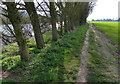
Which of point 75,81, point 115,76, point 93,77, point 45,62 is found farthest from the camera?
point 45,62

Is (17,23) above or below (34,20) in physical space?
below

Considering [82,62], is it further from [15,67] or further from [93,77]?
[15,67]

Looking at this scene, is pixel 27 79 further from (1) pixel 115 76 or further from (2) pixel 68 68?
(1) pixel 115 76

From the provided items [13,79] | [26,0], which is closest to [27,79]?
[13,79]

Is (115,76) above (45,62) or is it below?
below

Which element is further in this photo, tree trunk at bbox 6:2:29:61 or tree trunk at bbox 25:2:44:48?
tree trunk at bbox 25:2:44:48

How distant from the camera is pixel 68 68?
5.98 metres

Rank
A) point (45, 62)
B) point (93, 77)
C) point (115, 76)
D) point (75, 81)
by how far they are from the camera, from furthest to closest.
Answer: point (45, 62), point (115, 76), point (93, 77), point (75, 81)

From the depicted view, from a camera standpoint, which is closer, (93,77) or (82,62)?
(93,77)

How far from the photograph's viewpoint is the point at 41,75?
5062 millimetres

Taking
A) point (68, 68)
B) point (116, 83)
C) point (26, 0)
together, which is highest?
point (26, 0)

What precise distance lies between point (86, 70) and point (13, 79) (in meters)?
3.47

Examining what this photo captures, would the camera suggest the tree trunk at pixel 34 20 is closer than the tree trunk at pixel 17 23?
No

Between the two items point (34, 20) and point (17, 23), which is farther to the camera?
point (34, 20)
